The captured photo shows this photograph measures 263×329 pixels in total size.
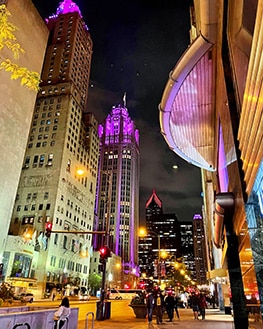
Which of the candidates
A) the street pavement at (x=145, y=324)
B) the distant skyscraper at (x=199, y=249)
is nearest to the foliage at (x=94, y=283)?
the street pavement at (x=145, y=324)

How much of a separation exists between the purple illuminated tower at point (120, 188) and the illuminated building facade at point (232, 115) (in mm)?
106984

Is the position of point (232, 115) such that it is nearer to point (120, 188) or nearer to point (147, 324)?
point (147, 324)

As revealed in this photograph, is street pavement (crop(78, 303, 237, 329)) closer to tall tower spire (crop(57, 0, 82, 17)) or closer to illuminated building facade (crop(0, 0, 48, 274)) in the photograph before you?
illuminated building facade (crop(0, 0, 48, 274))

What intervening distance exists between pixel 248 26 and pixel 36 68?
7044 cm

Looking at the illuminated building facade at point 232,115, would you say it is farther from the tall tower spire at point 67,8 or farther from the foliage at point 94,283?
the tall tower spire at point 67,8

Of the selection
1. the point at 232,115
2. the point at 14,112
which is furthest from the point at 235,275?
the point at 14,112

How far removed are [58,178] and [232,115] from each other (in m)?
73.0

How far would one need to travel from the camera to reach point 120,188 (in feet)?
493

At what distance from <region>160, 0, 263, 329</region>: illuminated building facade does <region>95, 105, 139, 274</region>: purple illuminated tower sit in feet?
351

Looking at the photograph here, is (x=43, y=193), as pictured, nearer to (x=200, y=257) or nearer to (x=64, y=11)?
(x=64, y=11)

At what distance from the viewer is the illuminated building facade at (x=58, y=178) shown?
212 ft

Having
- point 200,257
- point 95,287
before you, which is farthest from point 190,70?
point 200,257

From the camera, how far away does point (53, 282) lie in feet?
216

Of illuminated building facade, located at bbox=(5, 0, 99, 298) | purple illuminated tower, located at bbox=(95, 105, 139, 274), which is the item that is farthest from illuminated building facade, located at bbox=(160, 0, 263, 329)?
purple illuminated tower, located at bbox=(95, 105, 139, 274)
